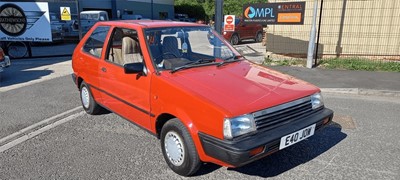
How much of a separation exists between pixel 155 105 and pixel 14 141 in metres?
2.24

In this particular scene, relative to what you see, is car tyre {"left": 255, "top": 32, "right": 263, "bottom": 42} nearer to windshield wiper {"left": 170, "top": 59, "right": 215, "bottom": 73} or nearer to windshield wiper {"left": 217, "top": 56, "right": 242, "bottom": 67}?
windshield wiper {"left": 217, "top": 56, "right": 242, "bottom": 67}

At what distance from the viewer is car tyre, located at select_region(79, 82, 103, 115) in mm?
4863

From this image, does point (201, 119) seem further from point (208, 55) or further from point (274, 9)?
point (274, 9)

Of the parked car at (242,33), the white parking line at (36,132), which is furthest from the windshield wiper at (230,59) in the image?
the parked car at (242,33)

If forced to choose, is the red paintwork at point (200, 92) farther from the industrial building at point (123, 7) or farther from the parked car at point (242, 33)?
the industrial building at point (123, 7)

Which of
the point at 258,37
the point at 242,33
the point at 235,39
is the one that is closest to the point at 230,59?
the point at 235,39

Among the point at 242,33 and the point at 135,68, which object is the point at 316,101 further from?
the point at 242,33

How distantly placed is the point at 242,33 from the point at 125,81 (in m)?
14.0

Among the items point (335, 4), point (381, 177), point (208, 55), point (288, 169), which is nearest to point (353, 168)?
point (381, 177)

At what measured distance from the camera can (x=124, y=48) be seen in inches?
159

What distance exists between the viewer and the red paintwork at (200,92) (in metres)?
2.70

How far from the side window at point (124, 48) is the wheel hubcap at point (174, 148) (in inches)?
43.7

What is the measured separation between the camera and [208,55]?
12.8 ft

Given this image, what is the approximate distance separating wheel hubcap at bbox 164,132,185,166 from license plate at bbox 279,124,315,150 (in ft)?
3.25
